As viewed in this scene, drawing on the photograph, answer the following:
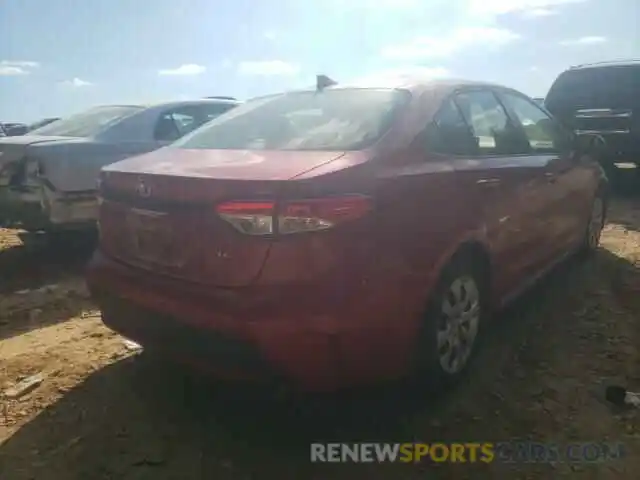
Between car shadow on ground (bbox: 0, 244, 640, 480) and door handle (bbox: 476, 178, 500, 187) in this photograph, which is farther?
door handle (bbox: 476, 178, 500, 187)

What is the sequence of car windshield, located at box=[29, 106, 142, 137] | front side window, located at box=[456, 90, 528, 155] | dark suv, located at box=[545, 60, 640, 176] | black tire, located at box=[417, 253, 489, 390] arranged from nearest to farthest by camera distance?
1. black tire, located at box=[417, 253, 489, 390]
2. front side window, located at box=[456, 90, 528, 155]
3. car windshield, located at box=[29, 106, 142, 137]
4. dark suv, located at box=[545, 60, 640, 176]

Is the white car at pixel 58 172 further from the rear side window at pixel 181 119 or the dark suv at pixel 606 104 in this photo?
the dark suv at pixel 606 104

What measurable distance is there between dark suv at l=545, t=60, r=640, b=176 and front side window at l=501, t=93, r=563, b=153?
370 centimetres

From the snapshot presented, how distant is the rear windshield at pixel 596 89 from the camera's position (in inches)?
307

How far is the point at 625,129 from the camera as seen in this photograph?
7539mm

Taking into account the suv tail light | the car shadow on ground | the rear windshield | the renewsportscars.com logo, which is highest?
the rear windshield

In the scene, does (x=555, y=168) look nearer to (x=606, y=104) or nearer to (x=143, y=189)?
(x=143, y=189)

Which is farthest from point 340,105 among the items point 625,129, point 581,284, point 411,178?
point 625,129

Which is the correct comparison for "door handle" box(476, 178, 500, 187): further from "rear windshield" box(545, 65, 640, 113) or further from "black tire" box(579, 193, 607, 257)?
"rear windshield" box(545, 65, 640, 113)

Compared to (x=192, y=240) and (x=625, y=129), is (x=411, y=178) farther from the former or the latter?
(x=625, y=129)

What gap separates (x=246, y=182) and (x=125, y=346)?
1.73 metres

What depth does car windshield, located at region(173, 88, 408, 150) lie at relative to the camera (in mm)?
2691

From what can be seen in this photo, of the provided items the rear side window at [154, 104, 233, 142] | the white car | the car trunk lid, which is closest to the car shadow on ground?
the car trunk lid

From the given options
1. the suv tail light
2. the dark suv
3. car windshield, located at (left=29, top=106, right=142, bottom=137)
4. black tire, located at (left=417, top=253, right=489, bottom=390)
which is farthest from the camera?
the dark suv
